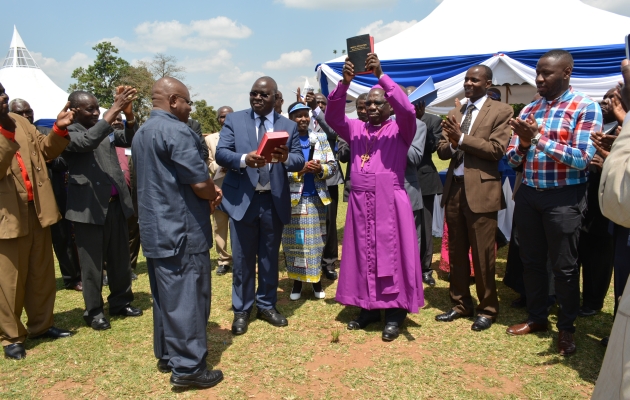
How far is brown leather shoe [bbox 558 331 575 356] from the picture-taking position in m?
3.78

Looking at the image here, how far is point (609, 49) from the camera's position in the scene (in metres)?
6.68

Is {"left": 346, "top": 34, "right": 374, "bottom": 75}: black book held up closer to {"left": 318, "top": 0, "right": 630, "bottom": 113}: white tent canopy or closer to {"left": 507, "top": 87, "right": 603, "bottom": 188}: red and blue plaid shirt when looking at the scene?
{"left": 507, "top": 87, "right": 603, "bottom": 188}: red and blue plaid shirt

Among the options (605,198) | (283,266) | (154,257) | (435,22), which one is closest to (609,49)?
(435,22)

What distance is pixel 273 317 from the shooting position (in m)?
4.63

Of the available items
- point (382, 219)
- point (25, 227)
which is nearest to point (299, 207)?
point (382, 219)

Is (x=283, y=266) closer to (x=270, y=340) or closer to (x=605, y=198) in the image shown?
(x=270, y=340)

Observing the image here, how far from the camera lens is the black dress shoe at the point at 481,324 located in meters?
4.35

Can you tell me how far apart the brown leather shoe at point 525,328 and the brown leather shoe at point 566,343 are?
35 cm

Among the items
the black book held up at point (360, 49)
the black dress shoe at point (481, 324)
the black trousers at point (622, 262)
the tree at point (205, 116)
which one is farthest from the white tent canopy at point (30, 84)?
the black trousers at point (622, 262)

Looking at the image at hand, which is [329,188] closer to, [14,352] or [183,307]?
[183,307]

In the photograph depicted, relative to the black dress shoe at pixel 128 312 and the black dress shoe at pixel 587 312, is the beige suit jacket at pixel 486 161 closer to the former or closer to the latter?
the black dress shoe at pixel 587 312

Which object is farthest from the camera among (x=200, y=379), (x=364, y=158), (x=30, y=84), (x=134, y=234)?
(x=30, y=84)

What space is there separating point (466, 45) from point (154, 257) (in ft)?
21.7

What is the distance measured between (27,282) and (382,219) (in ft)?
11.0
